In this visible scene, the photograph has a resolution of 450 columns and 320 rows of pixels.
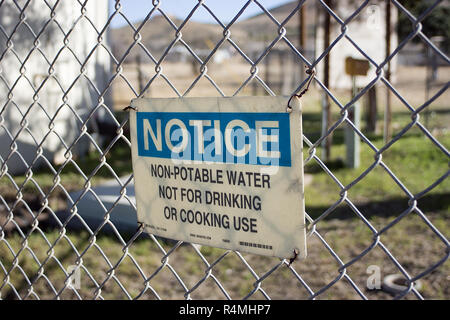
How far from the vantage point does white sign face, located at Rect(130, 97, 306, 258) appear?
126cm

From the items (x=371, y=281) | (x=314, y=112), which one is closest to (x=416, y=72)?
(x=314, y=112)

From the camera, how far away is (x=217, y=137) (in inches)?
53.7

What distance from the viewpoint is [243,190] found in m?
1.34

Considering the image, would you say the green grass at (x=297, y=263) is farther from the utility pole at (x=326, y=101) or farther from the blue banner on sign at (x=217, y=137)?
the blue banner on sign at (x=217, y=137)

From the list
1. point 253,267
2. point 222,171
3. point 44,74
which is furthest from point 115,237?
point 44,74

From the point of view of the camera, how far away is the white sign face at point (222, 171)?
1256 mm

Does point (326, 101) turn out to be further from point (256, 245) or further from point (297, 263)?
point (256, 245)

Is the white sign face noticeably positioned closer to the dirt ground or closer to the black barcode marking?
the black barcode marking

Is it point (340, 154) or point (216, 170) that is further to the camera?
point (340, 154)

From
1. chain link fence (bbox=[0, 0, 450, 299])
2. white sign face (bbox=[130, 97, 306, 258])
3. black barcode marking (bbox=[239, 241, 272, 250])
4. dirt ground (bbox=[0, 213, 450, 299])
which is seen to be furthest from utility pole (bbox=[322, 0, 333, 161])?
black barcode marking (bbox=[239, 241, 272, 250])

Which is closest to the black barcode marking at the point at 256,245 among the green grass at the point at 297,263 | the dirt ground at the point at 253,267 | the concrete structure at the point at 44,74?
the green grass at the point at 297,263

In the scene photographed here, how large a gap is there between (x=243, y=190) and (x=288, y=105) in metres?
0.27

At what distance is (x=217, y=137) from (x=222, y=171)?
96mm

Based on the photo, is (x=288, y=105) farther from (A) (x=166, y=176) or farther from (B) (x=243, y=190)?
(A) (x=166, y=176)
